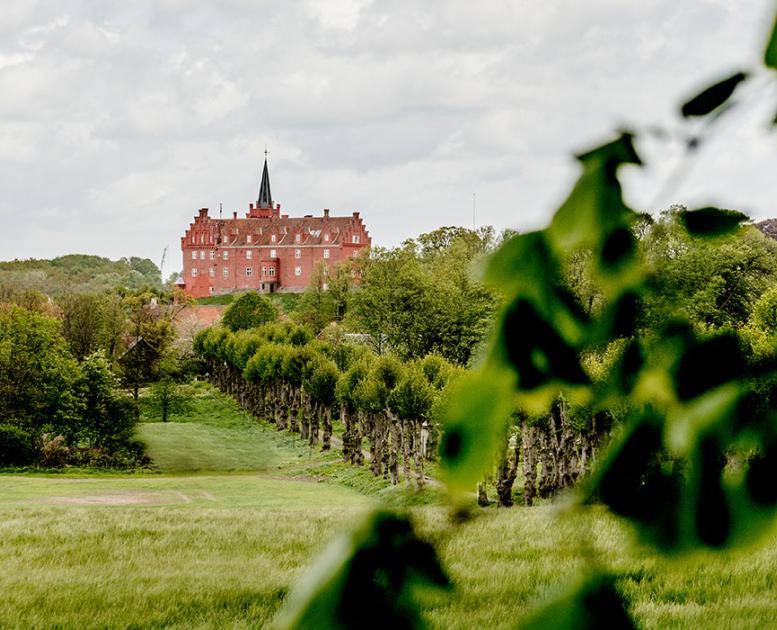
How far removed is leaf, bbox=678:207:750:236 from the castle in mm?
95196

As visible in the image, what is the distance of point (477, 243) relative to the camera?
62125 mm

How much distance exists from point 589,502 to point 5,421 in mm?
40056

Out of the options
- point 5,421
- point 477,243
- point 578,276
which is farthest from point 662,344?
point 477,243

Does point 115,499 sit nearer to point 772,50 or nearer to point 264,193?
point 772,50

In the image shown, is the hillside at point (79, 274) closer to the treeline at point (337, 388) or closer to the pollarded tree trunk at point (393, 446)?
the treeline at point (337, 388)

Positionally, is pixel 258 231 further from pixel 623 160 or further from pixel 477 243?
pixel 623 160

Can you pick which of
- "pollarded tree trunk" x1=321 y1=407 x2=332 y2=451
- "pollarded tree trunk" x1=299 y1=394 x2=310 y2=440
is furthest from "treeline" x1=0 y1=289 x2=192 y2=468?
"pollarded tree trunk" x1=321 y1=407 x2=332 y2=451

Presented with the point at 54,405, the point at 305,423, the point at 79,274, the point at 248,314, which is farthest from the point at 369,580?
the point at 79,274

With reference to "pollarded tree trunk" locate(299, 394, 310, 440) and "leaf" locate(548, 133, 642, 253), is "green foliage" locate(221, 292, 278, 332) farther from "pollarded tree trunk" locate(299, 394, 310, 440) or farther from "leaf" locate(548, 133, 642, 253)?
"leaf" locate(548, 133, 642, 253)

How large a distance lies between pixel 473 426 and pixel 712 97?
15.8 inches

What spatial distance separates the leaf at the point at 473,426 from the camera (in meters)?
0.72

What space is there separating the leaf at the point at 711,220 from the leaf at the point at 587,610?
426mm

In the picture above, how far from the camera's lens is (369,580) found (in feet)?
2.34

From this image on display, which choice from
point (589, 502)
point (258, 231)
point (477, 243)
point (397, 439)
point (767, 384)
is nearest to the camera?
point (589, 502)
